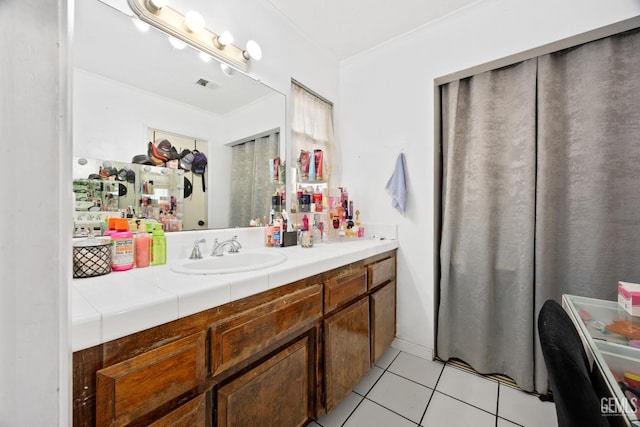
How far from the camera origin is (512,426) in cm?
131

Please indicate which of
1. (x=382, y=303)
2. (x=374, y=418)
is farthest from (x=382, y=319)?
(x=374, y=418)

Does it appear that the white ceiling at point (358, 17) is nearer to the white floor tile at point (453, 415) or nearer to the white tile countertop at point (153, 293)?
the white tile countertop at point (153, 293)

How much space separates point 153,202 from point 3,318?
95cm

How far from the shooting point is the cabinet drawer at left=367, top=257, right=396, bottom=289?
1617 mm

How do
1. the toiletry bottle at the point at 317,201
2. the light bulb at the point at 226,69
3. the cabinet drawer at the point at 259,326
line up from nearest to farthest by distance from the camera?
the cabinet drawer at the point at 259,326
the light bulb at the point at 226,69
the toiletry bottle at the point at 317,201

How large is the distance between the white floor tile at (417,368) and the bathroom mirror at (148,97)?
5.15 ft

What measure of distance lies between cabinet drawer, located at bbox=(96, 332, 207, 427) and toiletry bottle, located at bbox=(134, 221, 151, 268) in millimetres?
534

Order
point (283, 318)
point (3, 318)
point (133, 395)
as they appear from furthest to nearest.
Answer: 1. point (283, 318)
2. point (133, 395)
3. point (3, 318)

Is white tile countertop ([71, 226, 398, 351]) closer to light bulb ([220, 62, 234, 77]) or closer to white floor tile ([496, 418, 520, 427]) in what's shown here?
light bulb ([220, 62, 234, 77])

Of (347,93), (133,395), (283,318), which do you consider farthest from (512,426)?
(347,93)

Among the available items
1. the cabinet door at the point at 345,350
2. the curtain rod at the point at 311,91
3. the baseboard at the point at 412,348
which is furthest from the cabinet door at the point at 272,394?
the curtain rod at the point at 311,91

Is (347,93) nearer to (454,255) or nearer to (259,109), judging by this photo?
(259,109)

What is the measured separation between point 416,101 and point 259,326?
1.87 meters

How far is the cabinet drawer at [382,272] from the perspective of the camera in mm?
1617
